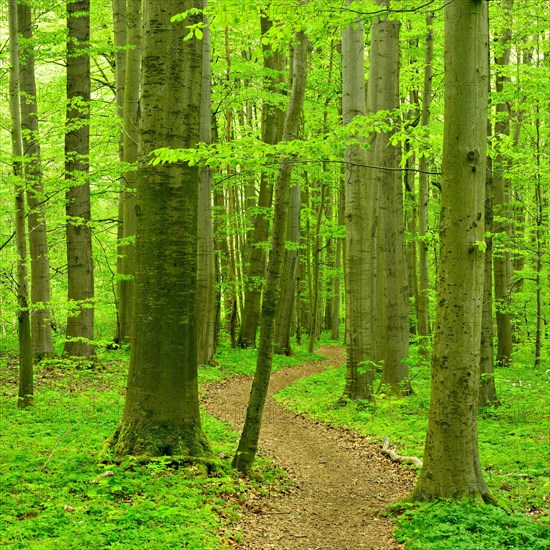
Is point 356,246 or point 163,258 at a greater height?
point 356,246

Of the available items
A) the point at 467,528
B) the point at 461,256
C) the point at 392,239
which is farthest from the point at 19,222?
the point at 392,239

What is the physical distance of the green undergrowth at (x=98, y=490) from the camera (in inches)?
170

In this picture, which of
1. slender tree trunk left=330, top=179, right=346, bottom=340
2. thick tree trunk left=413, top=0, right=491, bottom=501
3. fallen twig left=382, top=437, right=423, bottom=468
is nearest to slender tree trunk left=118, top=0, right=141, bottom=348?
fallen twig left=382, top=437, right=423, bottom=468

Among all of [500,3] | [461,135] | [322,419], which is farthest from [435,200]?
[461,135]

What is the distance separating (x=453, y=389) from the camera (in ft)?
18.0

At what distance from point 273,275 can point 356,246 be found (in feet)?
17.3

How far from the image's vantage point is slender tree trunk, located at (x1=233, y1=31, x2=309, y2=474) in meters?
6.34

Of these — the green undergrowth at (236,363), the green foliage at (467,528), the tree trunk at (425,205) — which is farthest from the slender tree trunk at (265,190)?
the green foliage at (467,528)

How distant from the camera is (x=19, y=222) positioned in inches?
301

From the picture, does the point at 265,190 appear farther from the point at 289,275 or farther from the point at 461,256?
the point at 461,256

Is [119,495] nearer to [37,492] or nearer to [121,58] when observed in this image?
[37,492]

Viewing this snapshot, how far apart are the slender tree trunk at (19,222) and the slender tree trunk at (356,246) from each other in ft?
19.5

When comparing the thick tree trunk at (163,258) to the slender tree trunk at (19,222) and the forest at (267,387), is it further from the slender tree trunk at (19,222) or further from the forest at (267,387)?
the slender tree trunk at (19,222)

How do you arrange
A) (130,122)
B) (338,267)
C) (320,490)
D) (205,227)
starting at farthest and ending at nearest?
(338,267) < (205,227) < (130,122) < (320,490)
